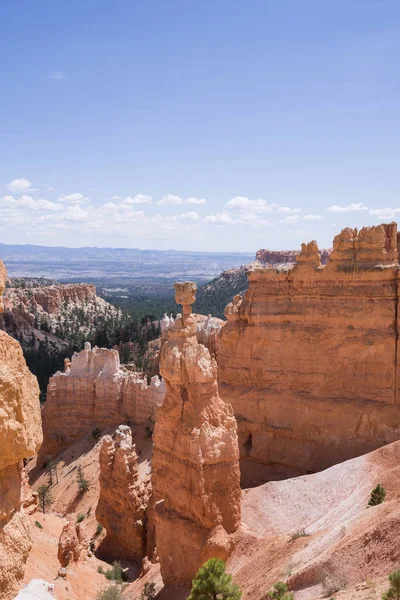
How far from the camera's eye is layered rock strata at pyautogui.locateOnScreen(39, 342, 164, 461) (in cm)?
3406

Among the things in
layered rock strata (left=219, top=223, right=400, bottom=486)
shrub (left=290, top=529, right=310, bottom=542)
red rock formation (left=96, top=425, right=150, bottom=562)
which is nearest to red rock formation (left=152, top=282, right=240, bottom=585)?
shrub (left=290, top=529, right=310, bottom=542)

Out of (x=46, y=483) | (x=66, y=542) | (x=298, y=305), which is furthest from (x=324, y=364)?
(x=46, y=483)

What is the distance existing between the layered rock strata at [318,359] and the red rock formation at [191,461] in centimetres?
735

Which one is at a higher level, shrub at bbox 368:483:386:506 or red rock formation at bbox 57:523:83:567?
shrub at bbox 368:483:386:506

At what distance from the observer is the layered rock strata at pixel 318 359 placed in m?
22.1

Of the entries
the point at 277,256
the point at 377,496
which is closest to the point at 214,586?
the point at 377,496

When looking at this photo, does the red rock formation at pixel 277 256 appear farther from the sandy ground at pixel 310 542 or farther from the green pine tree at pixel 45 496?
the sandy ground at pixel 310 542

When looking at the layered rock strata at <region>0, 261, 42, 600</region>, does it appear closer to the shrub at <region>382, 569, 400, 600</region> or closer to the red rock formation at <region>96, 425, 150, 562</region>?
the shrub at <region>382, 569, 400, 600</region>

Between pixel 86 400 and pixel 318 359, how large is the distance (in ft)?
57.3

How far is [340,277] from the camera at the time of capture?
2283cm

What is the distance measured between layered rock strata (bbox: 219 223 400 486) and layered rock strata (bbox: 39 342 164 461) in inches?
421

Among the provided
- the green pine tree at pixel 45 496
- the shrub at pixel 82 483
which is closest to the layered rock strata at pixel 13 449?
the shrub at pixel 82 483

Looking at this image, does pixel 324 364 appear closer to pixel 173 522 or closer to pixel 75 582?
Answer: pixel 173 522

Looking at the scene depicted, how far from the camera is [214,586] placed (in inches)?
469
